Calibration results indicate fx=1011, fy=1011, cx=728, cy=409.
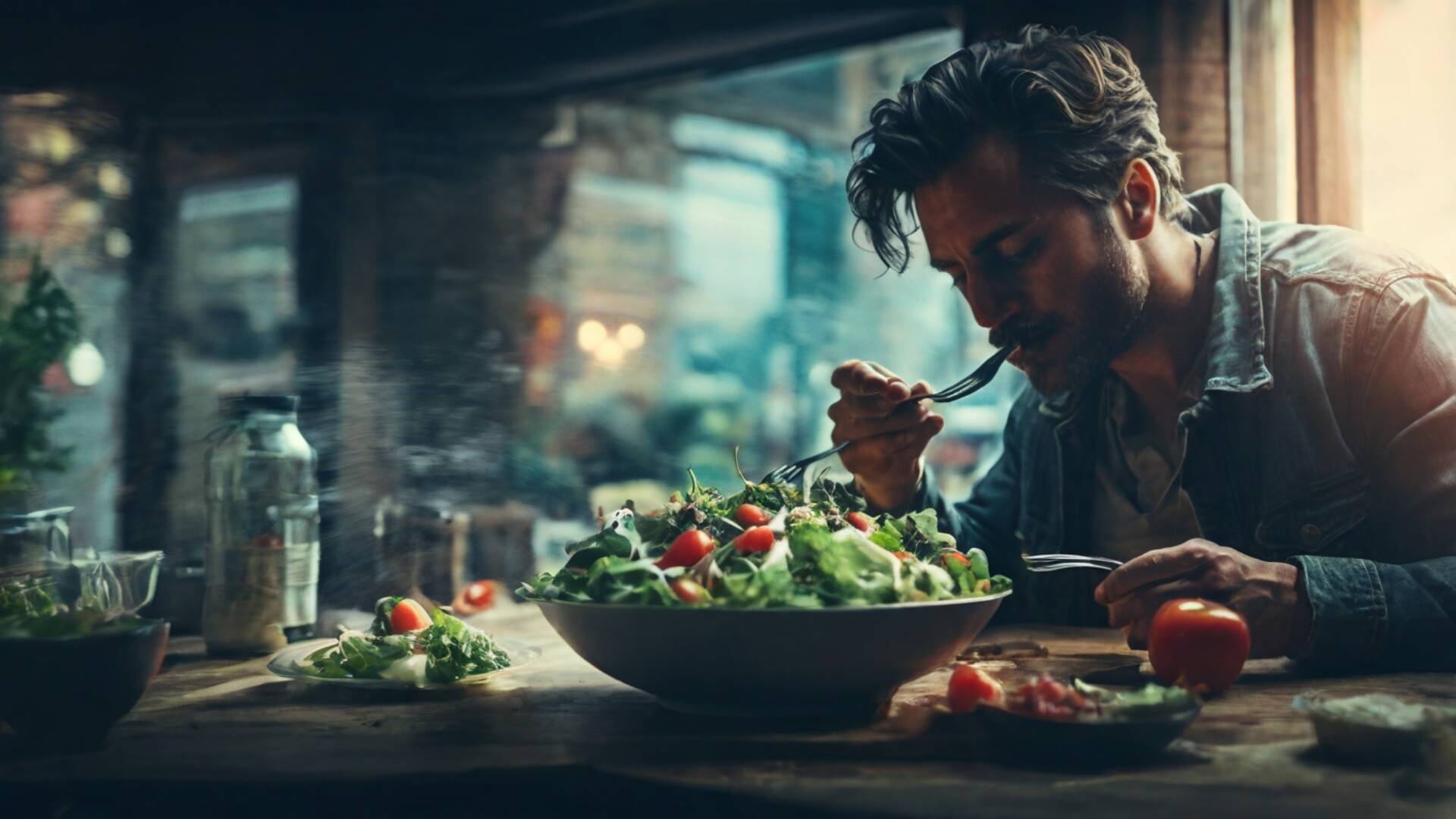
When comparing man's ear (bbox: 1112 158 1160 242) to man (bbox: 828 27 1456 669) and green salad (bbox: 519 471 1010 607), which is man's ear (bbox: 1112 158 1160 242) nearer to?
man (bbox: 828 27 1456 669)

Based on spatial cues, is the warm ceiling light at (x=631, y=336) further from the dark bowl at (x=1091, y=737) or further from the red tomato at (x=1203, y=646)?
the dark bowl at (x=1091, y=737)

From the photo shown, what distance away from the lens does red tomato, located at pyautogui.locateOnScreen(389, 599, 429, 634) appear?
136 centimetres

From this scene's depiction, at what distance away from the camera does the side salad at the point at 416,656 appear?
119cm

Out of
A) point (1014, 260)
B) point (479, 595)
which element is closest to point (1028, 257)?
point (1014, 260)

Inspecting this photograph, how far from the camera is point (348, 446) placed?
234 centimetres

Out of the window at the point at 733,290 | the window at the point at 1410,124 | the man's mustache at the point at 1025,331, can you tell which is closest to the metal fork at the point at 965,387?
the man's mustache at the point at 1025,331

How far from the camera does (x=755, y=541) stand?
105cm

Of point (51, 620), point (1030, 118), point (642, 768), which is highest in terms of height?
point (1030, 118)

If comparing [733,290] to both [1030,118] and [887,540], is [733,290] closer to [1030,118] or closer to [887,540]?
[1030,118]

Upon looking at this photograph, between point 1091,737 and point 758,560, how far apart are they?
1.16ft

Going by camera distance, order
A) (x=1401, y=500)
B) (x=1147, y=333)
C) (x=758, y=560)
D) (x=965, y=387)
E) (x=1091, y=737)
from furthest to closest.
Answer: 1. (x=1147, y=333)
2. (x=965, y=387)
3. (x=1401, y=500)
4. (x=758, y=560)
5. (x=1091, y=737)

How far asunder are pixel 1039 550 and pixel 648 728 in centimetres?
122

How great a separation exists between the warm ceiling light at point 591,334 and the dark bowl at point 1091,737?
2.62 m

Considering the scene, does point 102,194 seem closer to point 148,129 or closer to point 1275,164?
point 148,129
